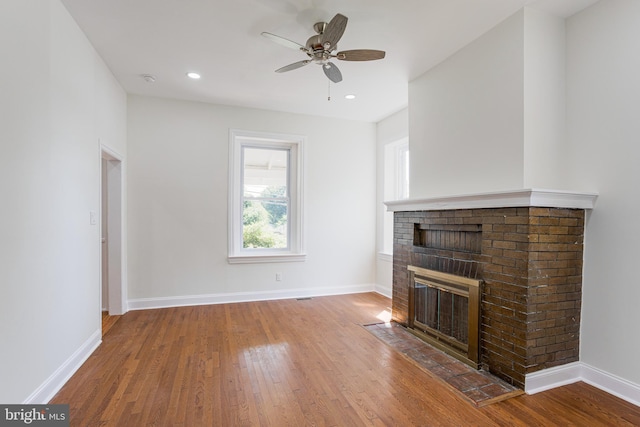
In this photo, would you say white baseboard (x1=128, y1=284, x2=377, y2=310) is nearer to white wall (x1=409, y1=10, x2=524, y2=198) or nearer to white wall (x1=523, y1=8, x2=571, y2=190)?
white wall (x1=409, y1=10, x2=524, y2=198)

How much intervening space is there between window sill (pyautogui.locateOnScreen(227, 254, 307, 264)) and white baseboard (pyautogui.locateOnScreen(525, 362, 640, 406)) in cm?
317

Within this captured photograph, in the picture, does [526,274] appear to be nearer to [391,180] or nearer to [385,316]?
[385,316]

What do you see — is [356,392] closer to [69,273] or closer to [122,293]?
[69,273]

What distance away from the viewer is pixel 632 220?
6.95ft

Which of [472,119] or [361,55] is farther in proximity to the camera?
[472,119]

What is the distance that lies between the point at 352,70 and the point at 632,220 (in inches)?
105

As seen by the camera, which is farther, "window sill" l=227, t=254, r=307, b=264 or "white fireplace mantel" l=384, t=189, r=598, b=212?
"window sill" l=227, t=254, r=307, b=264

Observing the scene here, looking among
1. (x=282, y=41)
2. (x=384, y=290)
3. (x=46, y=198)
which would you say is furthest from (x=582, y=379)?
(x=46, y=198)

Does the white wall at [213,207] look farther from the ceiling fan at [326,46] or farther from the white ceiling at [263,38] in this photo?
the ceiling fan at [326,46]

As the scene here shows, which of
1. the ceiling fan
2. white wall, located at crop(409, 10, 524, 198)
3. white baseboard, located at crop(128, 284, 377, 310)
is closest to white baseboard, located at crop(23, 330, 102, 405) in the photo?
white baseboard, located at crop(128, 284, 377, 310)

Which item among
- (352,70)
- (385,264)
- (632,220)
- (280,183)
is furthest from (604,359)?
(280,183)

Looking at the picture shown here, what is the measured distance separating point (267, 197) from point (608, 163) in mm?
3878

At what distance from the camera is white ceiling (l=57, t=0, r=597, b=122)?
234 cm

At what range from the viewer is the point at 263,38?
2.75 m
